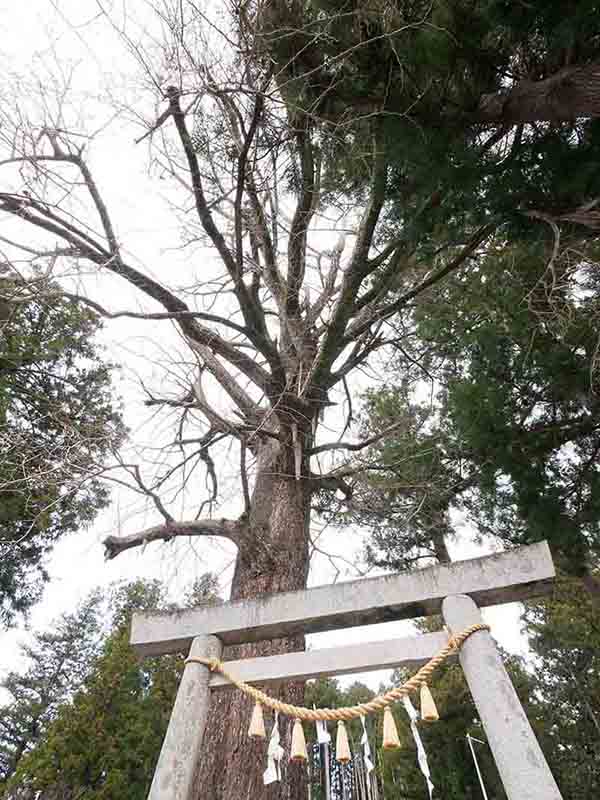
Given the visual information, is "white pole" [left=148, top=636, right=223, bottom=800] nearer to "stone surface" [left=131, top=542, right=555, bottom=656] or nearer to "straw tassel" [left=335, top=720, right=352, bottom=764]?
"stone surface" [left=131, top=542, right=555, bottom=656]

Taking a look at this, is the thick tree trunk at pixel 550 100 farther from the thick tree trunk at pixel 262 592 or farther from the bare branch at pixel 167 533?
the bare branch at pixel 167 533

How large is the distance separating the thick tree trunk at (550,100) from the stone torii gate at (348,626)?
5.98ft

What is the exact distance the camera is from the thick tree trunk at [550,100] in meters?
1.92

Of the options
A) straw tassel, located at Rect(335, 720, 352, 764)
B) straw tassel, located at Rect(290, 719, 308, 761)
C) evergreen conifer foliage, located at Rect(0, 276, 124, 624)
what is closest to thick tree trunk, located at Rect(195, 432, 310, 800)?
straw tassel, located at Rect(290, 719, 308, 761)

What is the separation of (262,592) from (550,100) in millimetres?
2615

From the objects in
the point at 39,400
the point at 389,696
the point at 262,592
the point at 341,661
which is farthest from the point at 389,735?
the point at 39,400

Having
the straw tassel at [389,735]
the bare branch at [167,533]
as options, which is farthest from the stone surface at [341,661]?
the bare branch at [167,533]

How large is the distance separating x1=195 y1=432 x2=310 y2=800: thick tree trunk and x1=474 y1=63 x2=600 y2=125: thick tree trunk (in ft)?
7.39

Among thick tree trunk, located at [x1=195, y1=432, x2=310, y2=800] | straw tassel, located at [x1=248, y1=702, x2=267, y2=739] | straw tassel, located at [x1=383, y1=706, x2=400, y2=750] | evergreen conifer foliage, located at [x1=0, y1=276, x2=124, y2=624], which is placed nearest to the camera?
straw tassel, located at [x1=383, y1=706, x2=400, y2=750]

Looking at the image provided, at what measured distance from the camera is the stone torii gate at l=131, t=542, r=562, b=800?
1.33 metres

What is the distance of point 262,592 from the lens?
93.1 inches

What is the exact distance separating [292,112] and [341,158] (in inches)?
21.8

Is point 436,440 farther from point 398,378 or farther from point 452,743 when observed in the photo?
point 452,743

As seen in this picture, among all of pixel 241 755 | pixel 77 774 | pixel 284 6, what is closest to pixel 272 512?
pixel 241 755
